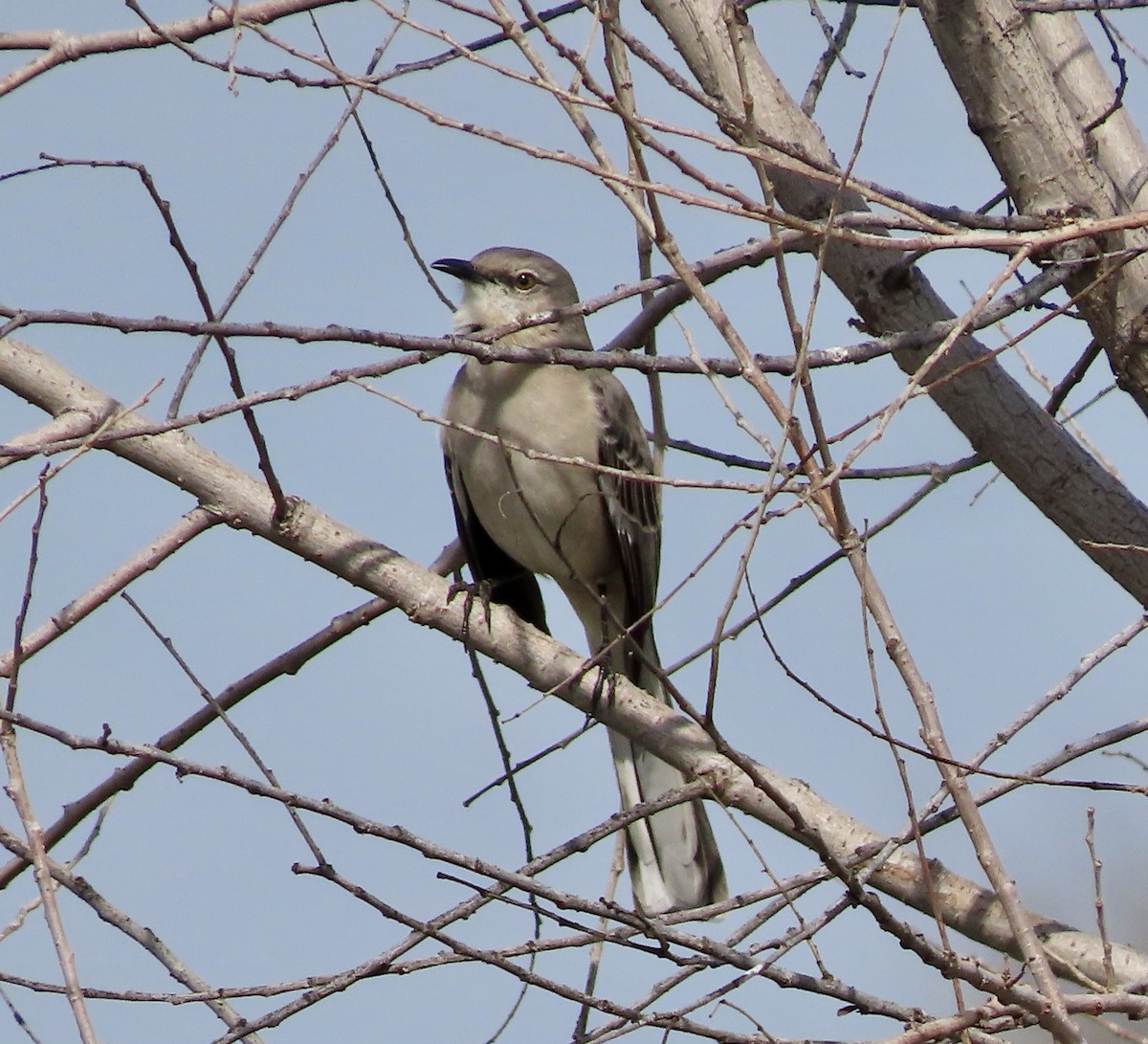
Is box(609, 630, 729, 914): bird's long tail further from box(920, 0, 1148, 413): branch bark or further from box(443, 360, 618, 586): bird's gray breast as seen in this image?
box(920, 0, 1148, 413): branch bark

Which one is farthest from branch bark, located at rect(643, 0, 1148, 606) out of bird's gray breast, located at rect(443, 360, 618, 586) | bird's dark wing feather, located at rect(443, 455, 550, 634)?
bird's dark wing feather, located at rect(443, 455, 550, 634)

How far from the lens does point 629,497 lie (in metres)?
5.38

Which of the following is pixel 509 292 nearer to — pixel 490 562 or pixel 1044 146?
pixel 490 562

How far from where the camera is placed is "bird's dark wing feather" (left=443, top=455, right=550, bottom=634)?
17.3 feet

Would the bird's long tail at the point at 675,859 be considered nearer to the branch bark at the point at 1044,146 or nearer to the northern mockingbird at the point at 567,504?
the northern mockingbird at the point at 567,504

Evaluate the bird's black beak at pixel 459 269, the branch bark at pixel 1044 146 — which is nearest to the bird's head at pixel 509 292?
the bird's black beak at pixel 459 269

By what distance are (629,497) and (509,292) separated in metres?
0.86

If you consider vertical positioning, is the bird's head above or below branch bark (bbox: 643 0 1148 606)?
above

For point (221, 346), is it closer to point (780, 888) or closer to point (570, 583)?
point (780, 888)

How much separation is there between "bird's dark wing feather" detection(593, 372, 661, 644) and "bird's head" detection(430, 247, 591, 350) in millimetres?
274

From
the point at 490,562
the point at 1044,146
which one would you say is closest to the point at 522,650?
the point at 490,562

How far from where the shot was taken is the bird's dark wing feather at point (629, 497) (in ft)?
17.5

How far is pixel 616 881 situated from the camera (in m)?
3.83

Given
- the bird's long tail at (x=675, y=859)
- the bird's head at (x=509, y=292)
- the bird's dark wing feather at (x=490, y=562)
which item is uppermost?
the bird's head at (x=509, y=292)
